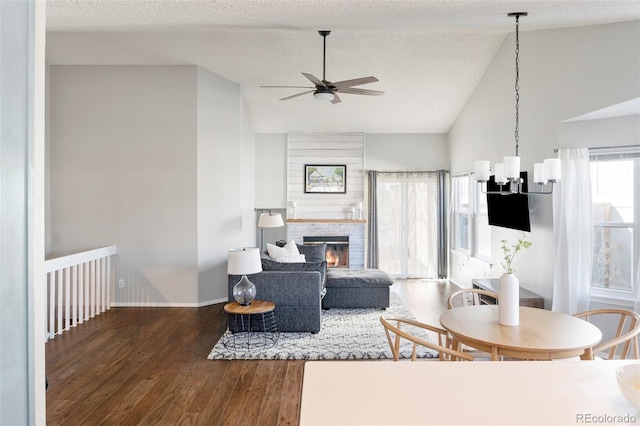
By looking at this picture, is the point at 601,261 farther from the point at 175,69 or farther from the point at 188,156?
the point at 175,69

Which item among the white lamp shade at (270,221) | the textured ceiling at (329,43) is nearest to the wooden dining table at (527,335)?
the textured ceiling at (329,43)

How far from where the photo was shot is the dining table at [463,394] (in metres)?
1.07

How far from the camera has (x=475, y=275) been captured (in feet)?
21.9

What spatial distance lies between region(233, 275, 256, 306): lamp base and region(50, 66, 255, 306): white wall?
1.82 meters

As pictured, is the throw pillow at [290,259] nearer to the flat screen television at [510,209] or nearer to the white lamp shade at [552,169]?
the flat screen television at [510,209]

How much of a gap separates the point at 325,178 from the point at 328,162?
32 cm

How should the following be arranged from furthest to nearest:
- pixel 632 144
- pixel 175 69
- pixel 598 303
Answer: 1. pixel 175 69
2. pixel 598 303
3. pixel 632 144

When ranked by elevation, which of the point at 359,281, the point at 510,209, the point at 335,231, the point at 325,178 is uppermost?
the point at 325,178

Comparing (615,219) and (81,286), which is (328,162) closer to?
(81,286)

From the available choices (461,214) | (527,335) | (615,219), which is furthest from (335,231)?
(527,335)

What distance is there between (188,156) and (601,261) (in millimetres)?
5086

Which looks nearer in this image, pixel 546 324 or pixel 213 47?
pixel 546 324

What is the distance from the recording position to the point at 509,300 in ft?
8.42

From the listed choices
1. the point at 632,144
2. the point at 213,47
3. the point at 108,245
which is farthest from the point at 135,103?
the point at 632,144
